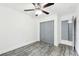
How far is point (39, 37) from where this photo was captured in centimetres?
547

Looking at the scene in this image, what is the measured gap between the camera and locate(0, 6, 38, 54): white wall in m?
2.81

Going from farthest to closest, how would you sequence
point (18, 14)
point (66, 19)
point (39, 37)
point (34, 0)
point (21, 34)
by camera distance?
point (39, 37)
point (66, 19)
point (21, 34)
point (18, 14)
point (34, 0)

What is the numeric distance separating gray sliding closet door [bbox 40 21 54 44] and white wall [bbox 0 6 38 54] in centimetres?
120

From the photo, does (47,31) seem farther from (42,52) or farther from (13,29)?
(13,29)

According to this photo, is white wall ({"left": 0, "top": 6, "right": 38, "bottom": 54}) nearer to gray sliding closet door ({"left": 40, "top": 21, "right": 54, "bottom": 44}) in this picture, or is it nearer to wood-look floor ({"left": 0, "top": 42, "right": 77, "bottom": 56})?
wood-look floor ({"left": 0, "top": 42, "right": 77, "bottom": 56})

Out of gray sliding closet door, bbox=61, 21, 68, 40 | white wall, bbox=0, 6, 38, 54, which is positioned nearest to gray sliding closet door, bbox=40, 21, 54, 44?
gray sliding closet door, bbox=61, 21, 68, 40

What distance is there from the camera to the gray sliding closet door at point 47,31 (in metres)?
4.29

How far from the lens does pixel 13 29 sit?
3.26 metres

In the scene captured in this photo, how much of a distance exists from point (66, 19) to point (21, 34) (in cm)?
325

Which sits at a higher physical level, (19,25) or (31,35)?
(19,25)

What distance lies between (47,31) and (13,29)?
2509mm

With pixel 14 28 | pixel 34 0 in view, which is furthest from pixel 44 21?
pixel 34 0

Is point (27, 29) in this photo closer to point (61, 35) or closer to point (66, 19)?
point (61, 35)

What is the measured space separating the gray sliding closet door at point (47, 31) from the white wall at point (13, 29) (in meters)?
1.20
